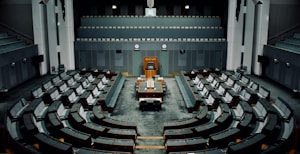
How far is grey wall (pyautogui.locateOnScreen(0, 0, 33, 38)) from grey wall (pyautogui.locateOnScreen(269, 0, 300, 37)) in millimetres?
17931

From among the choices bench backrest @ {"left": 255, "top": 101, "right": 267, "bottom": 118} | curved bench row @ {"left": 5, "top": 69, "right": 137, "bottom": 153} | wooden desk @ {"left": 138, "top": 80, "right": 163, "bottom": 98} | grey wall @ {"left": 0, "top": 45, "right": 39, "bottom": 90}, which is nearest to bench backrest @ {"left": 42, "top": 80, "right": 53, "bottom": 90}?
grey wall @ {"left": 0, "top": 45, "right": 39, "bottom": 90}

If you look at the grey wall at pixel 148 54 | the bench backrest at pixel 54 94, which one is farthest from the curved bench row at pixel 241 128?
the grey wall at pixel 148 54

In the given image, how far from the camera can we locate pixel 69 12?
22250 mm

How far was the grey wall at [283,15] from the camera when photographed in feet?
70.1

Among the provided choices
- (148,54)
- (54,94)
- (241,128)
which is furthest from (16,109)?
(148,54)

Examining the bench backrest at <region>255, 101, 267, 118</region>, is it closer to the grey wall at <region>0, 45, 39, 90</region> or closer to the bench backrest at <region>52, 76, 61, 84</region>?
the bench backrest at <region>52, 76, 61, 84</region>

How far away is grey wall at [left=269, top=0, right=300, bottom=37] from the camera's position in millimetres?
21359

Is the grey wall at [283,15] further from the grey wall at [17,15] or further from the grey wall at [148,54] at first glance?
the grey wall at [17,15]

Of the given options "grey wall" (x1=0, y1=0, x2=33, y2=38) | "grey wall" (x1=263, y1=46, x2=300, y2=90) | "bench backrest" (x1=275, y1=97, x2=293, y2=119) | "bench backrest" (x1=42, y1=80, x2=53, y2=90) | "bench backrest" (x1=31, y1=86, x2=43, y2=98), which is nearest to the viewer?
"bench backrest" (x1=275, y1=97, x2=293, y2=119)

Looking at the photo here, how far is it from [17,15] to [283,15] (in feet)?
64.9

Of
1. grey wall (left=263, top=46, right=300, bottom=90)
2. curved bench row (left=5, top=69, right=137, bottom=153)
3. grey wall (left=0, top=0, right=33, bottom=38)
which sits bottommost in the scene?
curved bench row (left=5, top=69, right=137, bottom=153)

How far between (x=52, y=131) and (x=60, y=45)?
12993 mm

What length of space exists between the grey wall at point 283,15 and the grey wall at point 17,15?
17931mm

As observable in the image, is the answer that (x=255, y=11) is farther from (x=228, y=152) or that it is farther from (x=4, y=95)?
(x=4, y=95)
